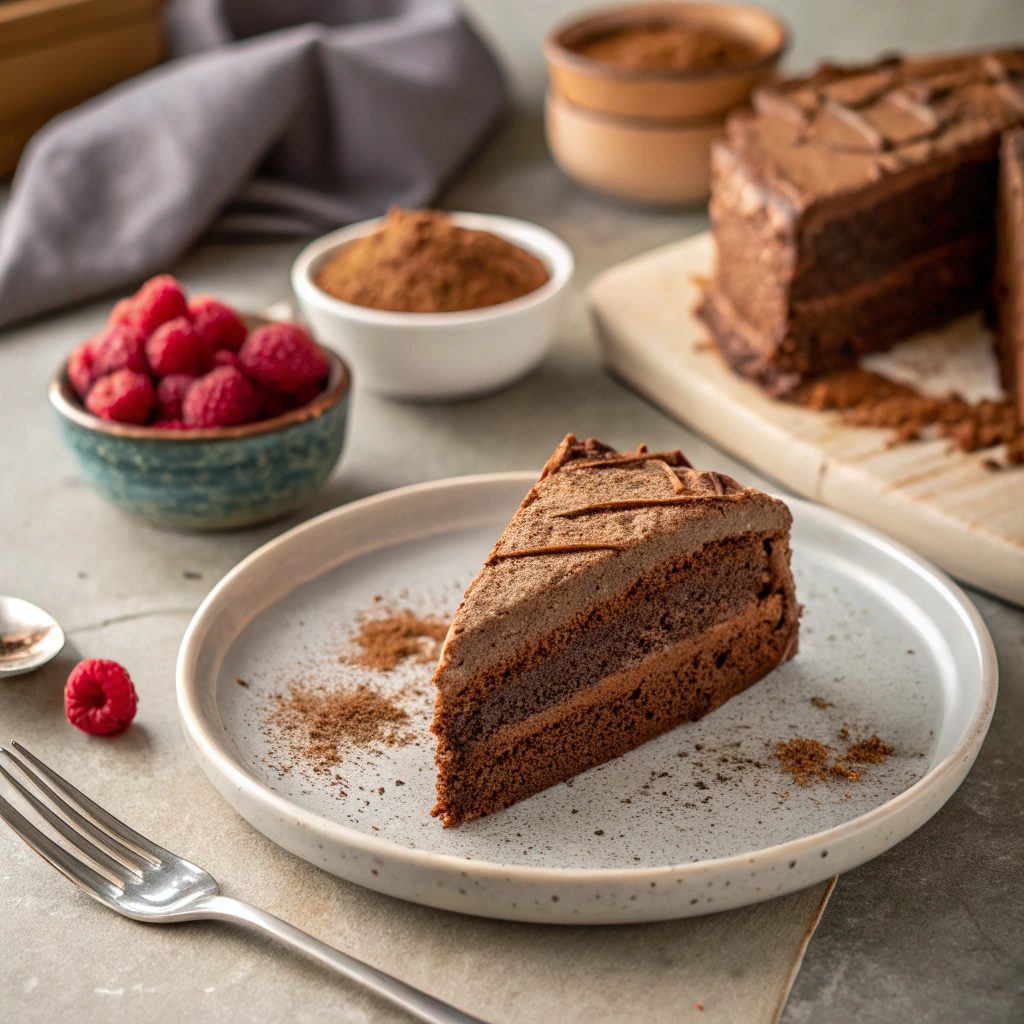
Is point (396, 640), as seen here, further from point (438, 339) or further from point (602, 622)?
point (438, 339)

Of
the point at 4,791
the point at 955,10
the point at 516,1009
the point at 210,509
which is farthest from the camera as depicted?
the point at 955,10

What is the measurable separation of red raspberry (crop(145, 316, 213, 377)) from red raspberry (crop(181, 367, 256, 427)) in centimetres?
5

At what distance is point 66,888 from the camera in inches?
65.3

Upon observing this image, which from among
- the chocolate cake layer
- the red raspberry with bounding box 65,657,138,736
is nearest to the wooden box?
the red raspberry with bounding box 65,657,138,736

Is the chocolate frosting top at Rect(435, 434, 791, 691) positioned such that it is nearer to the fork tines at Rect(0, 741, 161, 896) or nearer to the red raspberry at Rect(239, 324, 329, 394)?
the fork tines at Rect(0, 741, 161, 896)

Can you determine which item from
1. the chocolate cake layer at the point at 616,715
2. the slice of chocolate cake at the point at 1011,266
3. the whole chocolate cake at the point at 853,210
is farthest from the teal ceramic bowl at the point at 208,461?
the slice of chocolate cake at the point at 1011,266

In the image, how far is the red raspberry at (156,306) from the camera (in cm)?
238

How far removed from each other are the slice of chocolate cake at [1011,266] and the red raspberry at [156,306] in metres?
1.86

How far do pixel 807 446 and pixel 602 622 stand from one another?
95 centimetres

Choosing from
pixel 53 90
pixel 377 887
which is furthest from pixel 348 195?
pixel 377 887

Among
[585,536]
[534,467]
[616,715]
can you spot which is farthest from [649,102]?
[616,715]

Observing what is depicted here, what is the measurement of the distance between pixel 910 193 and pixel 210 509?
186 centimetres

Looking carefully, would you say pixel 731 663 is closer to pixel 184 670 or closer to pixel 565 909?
pixel 565 909

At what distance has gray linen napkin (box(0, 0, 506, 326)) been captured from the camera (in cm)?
348
